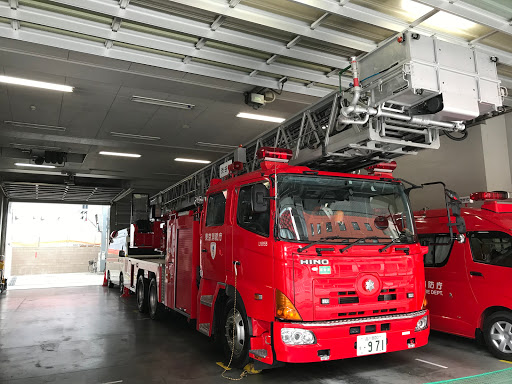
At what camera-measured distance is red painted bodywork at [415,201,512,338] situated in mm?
5434

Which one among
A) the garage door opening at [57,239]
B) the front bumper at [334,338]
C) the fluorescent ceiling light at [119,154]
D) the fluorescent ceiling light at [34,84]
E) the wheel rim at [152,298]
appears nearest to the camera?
the front bumper at [334,338]

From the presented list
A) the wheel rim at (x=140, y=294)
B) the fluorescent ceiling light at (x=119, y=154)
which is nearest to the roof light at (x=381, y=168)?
the wheel rim at (x=140, y=294)

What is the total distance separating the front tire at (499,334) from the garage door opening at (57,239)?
76.7ft

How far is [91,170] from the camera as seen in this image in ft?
51.7

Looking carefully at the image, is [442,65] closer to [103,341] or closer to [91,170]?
[103,341]

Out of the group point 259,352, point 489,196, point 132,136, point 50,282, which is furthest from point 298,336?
point 50,282

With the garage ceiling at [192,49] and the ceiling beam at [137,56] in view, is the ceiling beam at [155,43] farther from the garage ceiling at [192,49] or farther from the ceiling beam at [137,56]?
the ceiling beam at [137,56]

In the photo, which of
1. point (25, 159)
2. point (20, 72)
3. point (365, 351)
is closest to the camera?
point (365, 351)

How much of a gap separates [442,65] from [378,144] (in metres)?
1.04

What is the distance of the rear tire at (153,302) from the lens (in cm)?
810

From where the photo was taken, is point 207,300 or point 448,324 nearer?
point 207,300

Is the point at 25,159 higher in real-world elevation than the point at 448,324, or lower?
higher

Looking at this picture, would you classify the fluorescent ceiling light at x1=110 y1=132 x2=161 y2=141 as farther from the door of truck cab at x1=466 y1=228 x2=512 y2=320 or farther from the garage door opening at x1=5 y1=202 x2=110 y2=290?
the garage door opening at x1=5 y1=202 x2=110 y2=290

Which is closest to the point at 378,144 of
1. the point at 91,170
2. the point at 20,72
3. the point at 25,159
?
the point at 20,72
